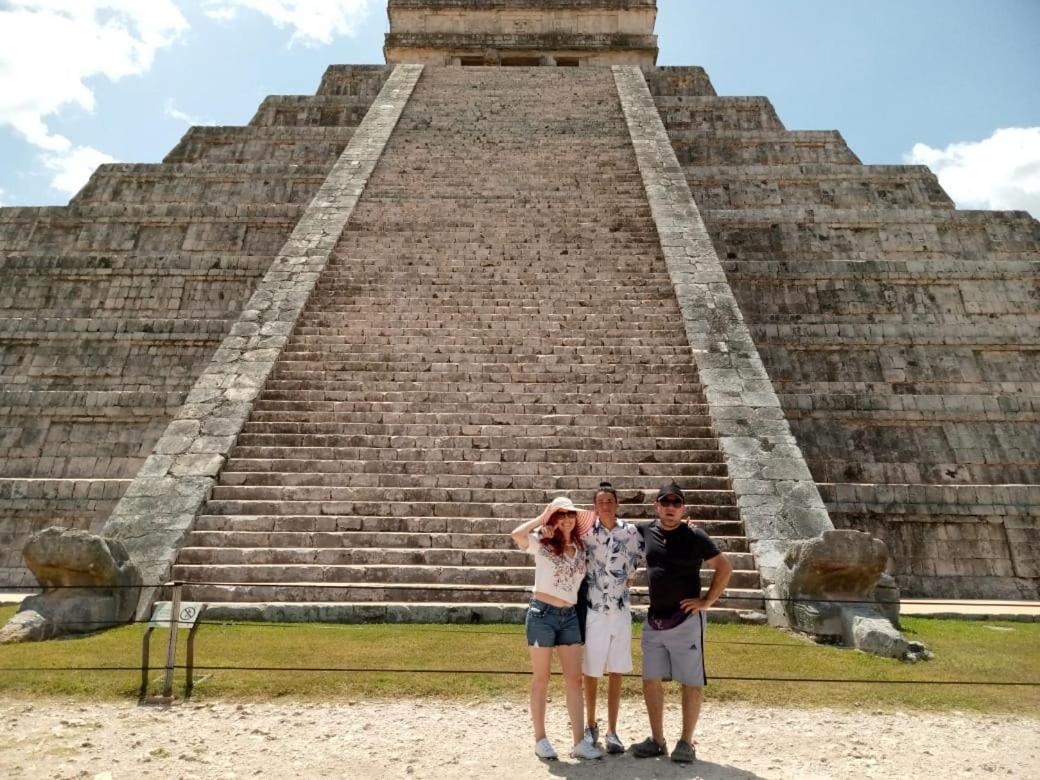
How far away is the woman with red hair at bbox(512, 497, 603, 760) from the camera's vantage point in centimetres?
391

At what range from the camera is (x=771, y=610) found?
6707 mm

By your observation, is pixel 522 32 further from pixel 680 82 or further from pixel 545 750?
pixel 545 750

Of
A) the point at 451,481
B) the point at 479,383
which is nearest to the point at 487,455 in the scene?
the point at 451,481

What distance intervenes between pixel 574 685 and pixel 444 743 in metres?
0.88

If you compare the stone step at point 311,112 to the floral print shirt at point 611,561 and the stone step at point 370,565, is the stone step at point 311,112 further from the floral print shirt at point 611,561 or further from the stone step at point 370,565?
the floral print shirt at point 611,561

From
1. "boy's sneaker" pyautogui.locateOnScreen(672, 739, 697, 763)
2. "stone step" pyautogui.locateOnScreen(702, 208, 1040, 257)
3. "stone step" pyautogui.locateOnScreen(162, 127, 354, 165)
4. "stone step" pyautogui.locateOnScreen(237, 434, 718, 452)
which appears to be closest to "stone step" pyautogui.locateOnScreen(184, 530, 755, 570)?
"stone step" pyautogui.locateOnScreen(237, 434, 718, 452)

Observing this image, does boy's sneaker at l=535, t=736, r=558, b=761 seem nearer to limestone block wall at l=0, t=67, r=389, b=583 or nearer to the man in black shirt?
the man in black shirt

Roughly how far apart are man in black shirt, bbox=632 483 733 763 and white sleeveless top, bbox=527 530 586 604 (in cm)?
41

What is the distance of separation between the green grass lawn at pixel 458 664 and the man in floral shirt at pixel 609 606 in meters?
1.00

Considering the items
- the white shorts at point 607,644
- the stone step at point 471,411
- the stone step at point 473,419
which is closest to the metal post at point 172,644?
the white shorts at point 607,644

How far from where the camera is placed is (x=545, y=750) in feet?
12.8

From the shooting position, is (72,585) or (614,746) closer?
(614,746)

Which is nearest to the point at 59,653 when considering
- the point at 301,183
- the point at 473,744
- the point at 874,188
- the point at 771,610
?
the point at 473,744

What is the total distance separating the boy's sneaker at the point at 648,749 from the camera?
3.92 meters
